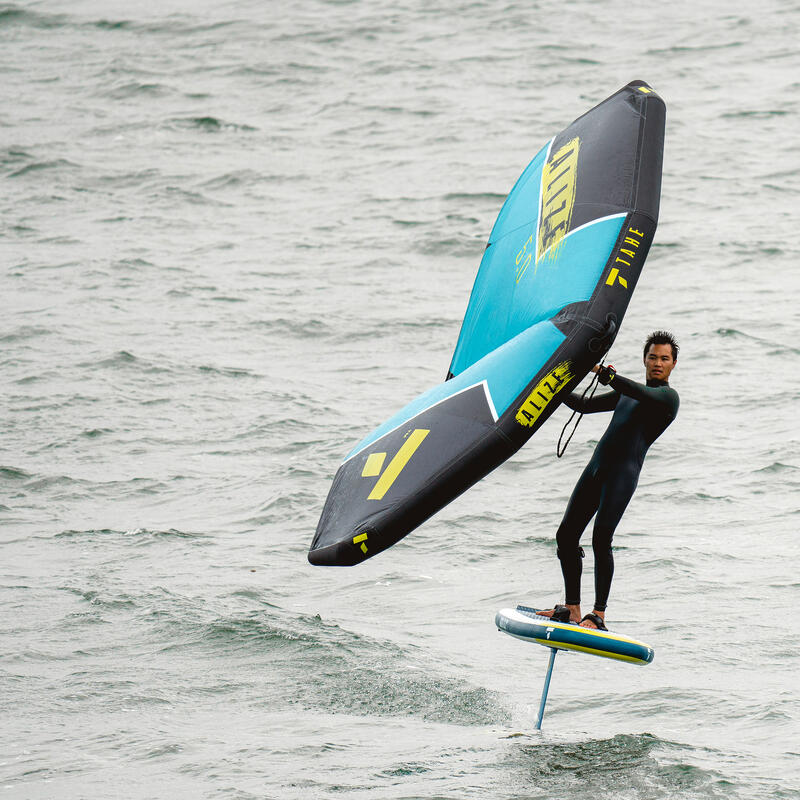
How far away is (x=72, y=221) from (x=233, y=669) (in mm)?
13697

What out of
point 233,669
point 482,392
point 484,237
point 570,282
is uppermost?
point 570,282

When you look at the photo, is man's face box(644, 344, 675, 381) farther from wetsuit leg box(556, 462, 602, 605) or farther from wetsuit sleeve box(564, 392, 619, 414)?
wetsuit leg box(556, 462, 602, 605)

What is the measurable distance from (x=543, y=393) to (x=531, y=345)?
0.34 m

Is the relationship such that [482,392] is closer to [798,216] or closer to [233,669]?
[233,669]

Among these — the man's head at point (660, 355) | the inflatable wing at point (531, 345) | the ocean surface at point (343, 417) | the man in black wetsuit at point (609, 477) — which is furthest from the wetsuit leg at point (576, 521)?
the ocean surface at point (343, 417)

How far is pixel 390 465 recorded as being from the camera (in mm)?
6426

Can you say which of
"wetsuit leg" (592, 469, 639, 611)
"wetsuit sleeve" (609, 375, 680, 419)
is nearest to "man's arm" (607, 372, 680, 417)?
"wetsuit sleeve" (609, 375, 680, 419)

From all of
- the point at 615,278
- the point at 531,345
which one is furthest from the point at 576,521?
the point at 615,278

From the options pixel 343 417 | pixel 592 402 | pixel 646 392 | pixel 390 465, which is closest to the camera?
pixel 390 465

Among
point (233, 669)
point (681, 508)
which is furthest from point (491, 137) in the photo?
point (233, 669)

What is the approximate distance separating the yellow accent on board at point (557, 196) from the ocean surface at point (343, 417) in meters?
3.16

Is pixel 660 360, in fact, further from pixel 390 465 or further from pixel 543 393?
pixel 390 465

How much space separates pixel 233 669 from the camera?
10180 mm

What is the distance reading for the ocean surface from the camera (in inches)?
351
